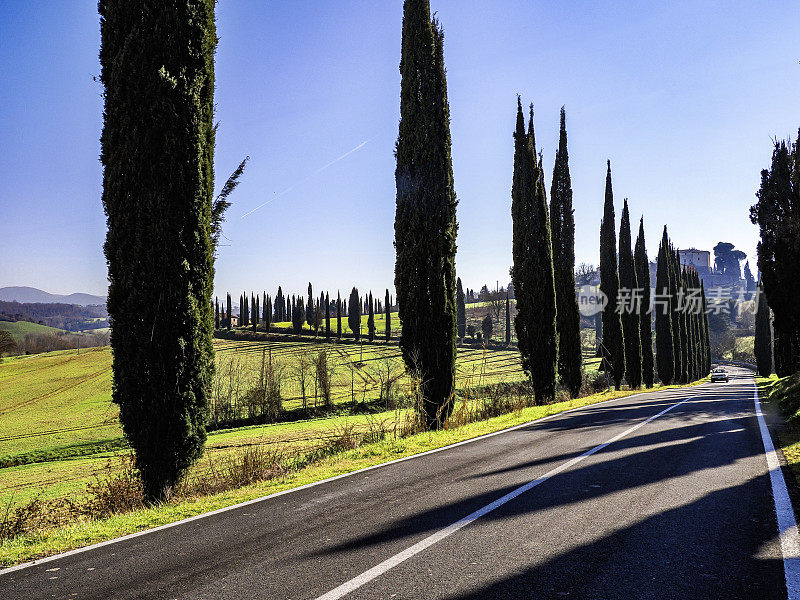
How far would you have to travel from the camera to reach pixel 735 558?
390 cm

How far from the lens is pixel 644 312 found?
40812mm

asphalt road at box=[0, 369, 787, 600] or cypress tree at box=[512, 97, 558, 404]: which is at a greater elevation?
cypress tree at box=[512, 97, 558, 404]

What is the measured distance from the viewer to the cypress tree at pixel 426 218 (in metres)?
13.6

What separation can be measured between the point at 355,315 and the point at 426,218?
8160 centimetres

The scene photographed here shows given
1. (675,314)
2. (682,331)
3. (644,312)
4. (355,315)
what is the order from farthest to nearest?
1. (355,315)
2. (682,331)
3. (675,314)
4. (644,312)

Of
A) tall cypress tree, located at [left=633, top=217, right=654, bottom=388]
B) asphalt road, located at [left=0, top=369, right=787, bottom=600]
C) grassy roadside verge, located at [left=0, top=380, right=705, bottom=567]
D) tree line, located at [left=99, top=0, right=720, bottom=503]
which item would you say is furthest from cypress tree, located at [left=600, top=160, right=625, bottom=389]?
tree line, located at [left=99, top=0, right=720, bottom=503]

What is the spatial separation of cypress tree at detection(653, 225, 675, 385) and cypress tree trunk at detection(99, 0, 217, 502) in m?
48.5

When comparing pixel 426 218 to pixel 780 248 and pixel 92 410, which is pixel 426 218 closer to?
pixel 780 248

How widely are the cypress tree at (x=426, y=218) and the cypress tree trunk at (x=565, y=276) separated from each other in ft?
42.4

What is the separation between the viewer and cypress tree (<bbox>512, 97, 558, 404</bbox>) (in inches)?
826

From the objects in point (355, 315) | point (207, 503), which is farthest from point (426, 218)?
point (355, 315)

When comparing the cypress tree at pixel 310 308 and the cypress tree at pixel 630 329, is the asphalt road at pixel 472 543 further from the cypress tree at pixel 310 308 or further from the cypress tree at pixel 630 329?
the cypress tree at pixel 310 308

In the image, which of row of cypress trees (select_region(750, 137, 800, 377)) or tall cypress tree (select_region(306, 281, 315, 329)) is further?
tall cypress tree (select_region(306, 281, 315, 329))

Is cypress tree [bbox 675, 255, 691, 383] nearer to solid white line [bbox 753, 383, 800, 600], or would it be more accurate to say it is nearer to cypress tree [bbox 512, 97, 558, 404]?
cypress tree [bbox 512, 97, 558, 404]
